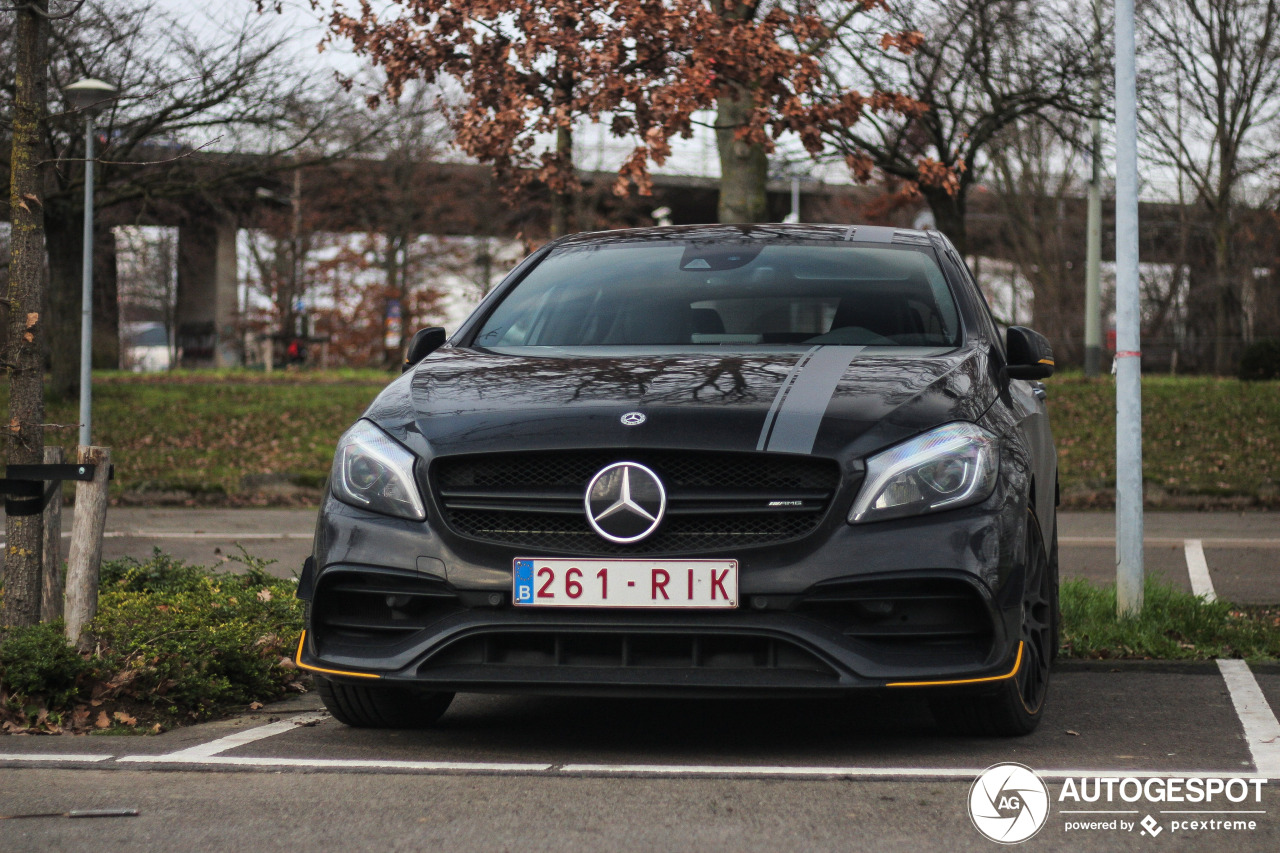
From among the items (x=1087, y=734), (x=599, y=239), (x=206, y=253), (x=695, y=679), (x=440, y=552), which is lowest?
(x=1087, y=734)

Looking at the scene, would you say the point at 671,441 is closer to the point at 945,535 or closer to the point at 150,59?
the point at 945,535

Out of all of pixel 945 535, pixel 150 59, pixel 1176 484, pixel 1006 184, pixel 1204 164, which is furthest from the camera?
pixel 1006 184

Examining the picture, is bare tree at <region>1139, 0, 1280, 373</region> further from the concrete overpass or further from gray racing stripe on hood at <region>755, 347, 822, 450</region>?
gray racing stripe on hood at <region>755, 347, 822, 450</region>

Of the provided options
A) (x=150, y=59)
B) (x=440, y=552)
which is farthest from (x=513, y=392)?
(x=150, y=59)

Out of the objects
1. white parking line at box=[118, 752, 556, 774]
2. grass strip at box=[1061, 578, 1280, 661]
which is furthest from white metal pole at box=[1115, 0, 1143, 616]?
white parking line at box=[118, 752, 556, 774]

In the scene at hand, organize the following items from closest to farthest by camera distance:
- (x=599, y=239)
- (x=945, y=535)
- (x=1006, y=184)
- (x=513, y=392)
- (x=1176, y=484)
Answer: (x=945, y=535) < (x=513, y=392) < (x=599, y=239) < (x=1176, y=484) < (x=1006, y=184)

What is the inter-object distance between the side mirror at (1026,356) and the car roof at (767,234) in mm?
707

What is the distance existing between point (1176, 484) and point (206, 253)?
35.8 meters

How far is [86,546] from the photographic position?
18.1ft

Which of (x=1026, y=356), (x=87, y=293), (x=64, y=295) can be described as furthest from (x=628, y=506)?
(x=64, y=295)

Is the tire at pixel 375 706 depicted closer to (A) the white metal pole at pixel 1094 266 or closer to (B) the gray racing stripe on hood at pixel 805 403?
(B) the gray racing stripe on hood at pixel 805 403

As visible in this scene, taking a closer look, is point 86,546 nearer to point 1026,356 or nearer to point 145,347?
point 1026,356

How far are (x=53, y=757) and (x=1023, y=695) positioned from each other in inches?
107

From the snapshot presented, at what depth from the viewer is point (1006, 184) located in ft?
136
